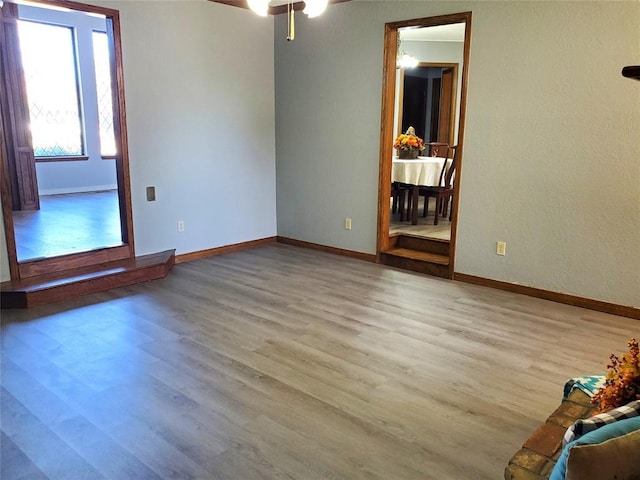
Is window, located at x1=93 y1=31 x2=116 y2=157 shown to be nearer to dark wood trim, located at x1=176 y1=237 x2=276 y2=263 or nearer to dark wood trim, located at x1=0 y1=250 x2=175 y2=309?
dark wood trim, located at x1=176 y1=237 x2=276 y2=263

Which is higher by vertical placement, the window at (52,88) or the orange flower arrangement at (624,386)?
the window at (52,88)

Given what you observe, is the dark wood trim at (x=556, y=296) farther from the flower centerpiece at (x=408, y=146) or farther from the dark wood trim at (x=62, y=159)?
the dark wood trim at (x=62, y=159)

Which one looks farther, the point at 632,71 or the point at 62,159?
the point at 62,159

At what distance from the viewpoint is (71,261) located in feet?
A: 14.1

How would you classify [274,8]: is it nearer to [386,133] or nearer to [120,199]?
[386,133]

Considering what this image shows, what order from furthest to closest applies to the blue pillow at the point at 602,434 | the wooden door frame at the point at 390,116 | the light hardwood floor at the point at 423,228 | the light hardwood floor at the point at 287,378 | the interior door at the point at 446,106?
the interior door at the point at 446,106 < the light hardwood floor at the point at 423,228 < the wooden door frame at the point at 390,116 < the light hardwood floor at the point at 287,378 < the blue pillow at the point at 602,434

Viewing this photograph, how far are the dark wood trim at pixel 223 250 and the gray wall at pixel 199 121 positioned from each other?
5 centimetres

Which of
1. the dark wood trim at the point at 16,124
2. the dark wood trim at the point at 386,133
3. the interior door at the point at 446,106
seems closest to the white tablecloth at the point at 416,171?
the dark wood trim at the point at 386,133

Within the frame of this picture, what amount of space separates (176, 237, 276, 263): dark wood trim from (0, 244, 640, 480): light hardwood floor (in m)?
0.86

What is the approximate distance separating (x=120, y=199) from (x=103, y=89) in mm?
5449

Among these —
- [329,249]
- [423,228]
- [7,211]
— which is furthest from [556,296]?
[7,211]

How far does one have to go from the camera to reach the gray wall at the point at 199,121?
4.62 m

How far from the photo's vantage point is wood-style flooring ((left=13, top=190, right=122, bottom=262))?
4.72m

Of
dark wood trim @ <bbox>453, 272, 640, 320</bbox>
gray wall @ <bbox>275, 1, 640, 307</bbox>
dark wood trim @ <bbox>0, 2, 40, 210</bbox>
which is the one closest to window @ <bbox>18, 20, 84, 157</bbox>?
dark wood trim @ <bbox>0, 2, 40, 210</bbox>
